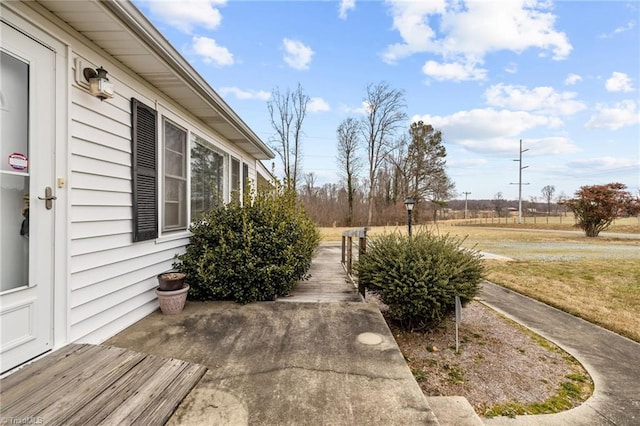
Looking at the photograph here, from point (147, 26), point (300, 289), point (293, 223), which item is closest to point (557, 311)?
point (300, 289)

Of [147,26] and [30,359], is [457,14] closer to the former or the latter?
[147,26]

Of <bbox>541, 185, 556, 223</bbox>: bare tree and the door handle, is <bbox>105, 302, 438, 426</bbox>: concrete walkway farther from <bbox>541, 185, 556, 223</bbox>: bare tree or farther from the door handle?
<bbox>541, 185, 556, 223</bbox>: bare tree

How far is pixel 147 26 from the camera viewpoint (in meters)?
2.34

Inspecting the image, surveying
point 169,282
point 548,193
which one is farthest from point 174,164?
point 548,193

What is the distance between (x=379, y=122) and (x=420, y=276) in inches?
915

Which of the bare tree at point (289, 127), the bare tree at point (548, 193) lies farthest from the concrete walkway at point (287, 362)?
the bare tree at point (548, 193)

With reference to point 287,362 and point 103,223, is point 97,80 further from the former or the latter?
point 287,362

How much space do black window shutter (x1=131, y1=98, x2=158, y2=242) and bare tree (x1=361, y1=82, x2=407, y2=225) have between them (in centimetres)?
2187

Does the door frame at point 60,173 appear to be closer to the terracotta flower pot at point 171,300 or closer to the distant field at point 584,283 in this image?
the terracotta flower pot at point 171,300

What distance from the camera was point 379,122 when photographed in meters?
24.7

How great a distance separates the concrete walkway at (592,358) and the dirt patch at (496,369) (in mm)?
100

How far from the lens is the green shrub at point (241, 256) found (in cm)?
357

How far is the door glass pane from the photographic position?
1.82 metres

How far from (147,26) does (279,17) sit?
5515mm
